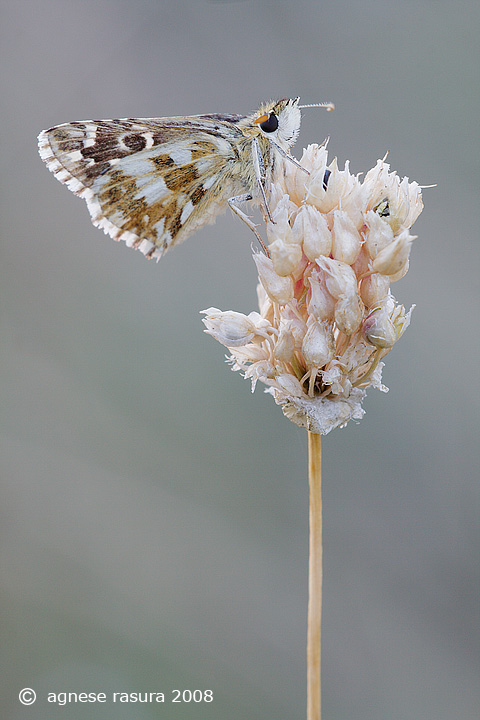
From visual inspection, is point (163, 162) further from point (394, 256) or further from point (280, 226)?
point (394, 256)

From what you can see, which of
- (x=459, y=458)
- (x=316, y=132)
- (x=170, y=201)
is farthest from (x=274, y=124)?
(x=459, y=458)

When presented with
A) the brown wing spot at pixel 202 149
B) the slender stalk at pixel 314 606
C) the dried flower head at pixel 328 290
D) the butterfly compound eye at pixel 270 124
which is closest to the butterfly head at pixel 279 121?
the butterfly compound eye at pixel 270 124

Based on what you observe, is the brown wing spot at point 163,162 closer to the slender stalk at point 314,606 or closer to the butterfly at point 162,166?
the butterfly at point 162,166

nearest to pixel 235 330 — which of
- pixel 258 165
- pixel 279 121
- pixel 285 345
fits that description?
pixel 285 345

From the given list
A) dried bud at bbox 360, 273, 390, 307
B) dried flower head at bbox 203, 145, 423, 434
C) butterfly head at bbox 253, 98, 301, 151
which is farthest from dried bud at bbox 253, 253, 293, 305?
butterfly head at bbox 253, 98, 301, 151

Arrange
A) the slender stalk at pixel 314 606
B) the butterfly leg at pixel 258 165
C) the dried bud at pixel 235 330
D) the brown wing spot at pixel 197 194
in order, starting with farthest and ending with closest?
the brown wing spot at pixel 197 194 < the butterfly leg at pixel 258 165 < the dried bud at pixel 235 330 < the slender stalk at pixel 314 606

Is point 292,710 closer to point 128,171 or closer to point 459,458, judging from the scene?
point 459,458

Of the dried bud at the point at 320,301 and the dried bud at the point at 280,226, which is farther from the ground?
the dried bud at the point at 280,226
